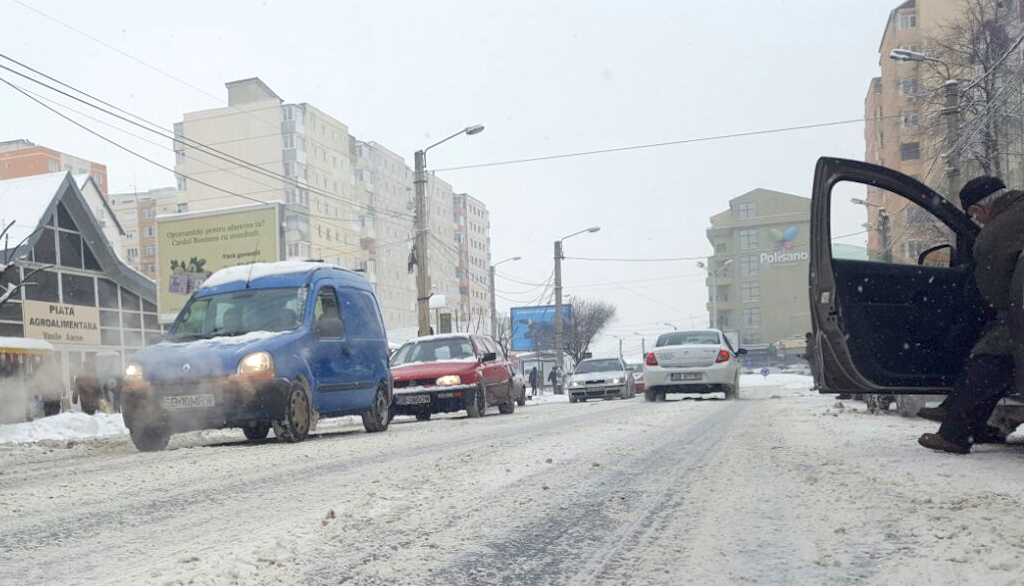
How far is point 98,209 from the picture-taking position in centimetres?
8419

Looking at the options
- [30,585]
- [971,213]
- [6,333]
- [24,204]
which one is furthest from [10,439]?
[24,204]

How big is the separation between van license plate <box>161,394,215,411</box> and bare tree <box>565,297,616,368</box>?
225 ft

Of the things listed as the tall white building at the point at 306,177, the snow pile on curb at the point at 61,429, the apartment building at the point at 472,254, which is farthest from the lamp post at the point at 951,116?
the apartment building at the point at 472,254

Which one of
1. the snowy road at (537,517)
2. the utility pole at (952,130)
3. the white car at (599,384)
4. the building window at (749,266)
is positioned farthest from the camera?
the building window at (749,266)

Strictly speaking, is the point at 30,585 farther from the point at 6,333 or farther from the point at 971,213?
the point at 6,333

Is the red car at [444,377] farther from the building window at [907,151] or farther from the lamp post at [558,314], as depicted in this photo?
the building window at [907,151]

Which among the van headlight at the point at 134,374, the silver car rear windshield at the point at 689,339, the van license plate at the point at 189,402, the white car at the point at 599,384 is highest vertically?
the van headlight at the point at 134,374

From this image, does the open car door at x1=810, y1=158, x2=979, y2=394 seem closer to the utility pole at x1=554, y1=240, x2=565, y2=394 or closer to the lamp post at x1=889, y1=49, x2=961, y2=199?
the lamp post at x1=889, y1=49, x2=961, y2=199

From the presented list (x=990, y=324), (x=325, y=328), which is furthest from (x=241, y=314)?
(x=990, y=324)

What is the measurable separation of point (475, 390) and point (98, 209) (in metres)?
78.9

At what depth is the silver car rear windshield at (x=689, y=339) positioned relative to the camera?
64.5ft

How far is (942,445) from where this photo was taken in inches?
236

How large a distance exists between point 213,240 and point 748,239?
91319 millimetres

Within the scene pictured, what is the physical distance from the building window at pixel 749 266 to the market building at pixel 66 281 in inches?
3645
